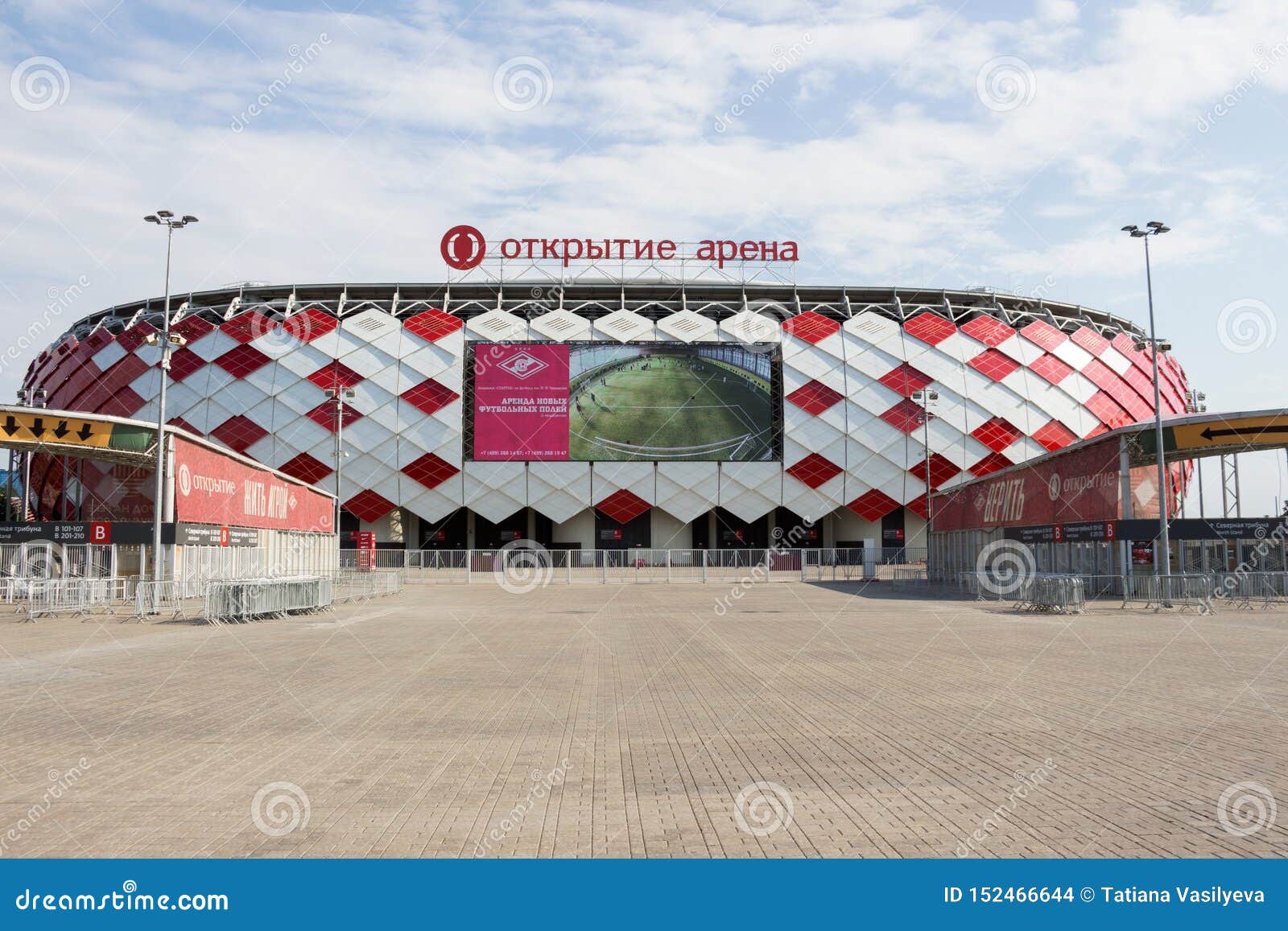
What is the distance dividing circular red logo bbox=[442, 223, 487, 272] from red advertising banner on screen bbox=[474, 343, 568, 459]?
563 cm

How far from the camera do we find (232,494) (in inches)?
A: 1328

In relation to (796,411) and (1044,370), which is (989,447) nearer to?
(1044,370)

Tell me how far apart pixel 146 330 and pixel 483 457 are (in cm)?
2616

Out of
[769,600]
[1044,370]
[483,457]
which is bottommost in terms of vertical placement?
[769,600]

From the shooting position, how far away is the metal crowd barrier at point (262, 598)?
21.6 metres

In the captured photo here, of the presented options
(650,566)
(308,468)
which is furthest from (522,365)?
(650,566)

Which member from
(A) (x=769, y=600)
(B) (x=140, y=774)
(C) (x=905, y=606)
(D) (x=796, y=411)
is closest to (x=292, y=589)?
(A) (x=769, y=600)

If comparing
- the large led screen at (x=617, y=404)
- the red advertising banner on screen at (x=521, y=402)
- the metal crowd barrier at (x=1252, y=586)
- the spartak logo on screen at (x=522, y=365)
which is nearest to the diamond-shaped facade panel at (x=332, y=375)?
the large led screen at (x=617, y=404)

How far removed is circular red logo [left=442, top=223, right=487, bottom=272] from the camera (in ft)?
207

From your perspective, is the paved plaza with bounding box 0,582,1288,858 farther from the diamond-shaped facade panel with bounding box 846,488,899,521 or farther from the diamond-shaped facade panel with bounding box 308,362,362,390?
the diamond-shaped facade panel with bounding box 308,362,362,390

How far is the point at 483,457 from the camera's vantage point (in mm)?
63344

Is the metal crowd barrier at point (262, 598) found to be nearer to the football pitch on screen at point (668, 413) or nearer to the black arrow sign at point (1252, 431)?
the black arrow sign at point (1252, 431)

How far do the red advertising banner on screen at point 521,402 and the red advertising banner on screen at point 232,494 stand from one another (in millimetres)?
19685
